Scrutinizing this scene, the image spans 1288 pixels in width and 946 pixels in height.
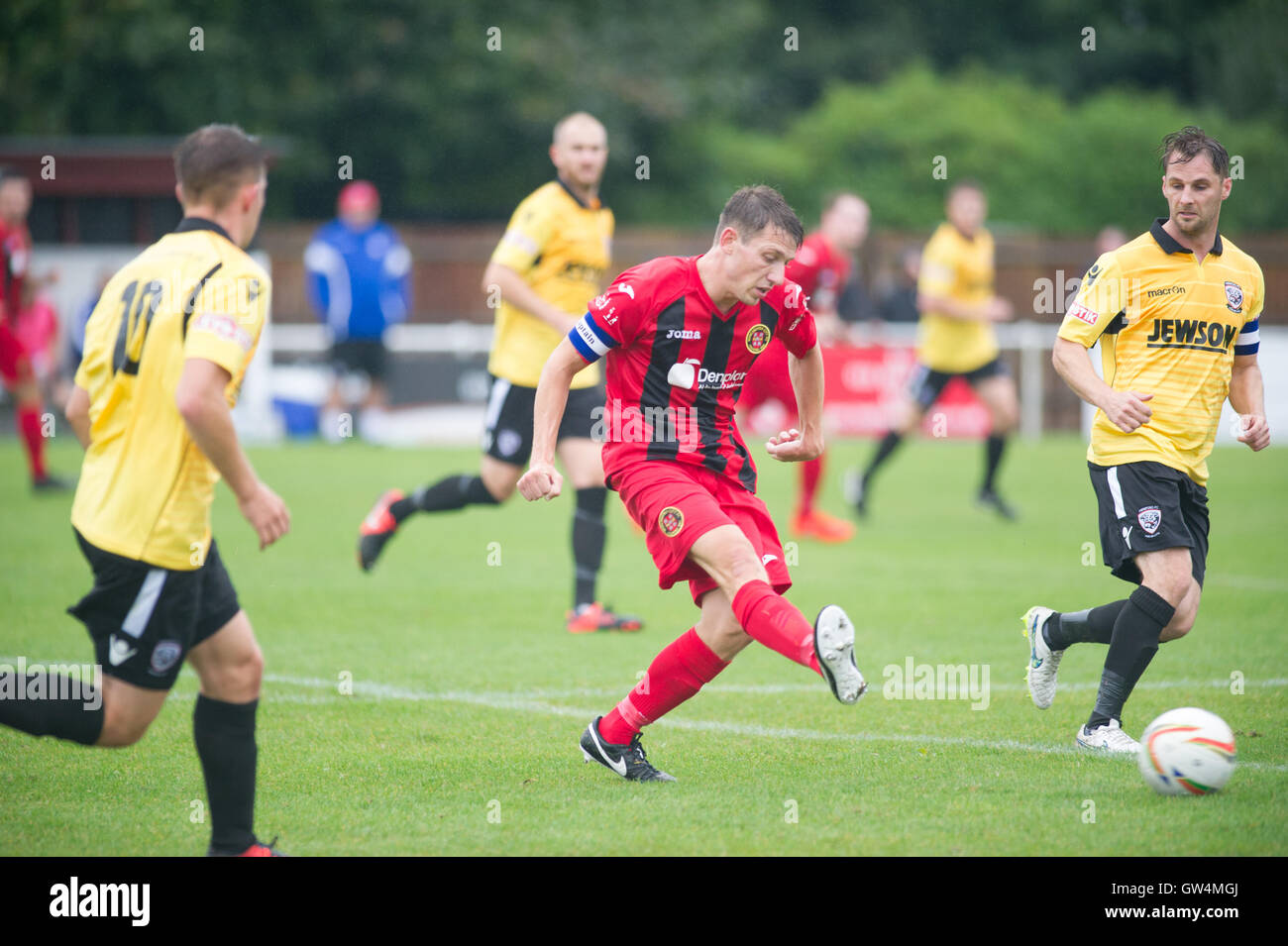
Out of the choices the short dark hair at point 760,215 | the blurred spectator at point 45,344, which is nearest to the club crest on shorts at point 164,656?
the short dark hair at point 760,215

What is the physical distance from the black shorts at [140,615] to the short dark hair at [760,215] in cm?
198

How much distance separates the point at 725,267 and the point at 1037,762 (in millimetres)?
2031

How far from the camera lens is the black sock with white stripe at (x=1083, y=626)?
5543mm

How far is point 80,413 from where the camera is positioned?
4273 millimetres

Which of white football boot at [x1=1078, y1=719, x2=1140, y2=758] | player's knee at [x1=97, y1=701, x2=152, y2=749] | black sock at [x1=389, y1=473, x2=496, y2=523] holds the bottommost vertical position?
white football boot at [x1=1078, y1=719, x2=1140, y2=758]

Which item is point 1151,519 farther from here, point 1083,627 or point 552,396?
point 552,396

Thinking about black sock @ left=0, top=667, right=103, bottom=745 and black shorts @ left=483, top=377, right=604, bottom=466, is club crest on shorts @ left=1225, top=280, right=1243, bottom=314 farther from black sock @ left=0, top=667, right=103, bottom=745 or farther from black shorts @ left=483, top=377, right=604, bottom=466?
black sock @ left=0, top=667, right=103, bottom=745

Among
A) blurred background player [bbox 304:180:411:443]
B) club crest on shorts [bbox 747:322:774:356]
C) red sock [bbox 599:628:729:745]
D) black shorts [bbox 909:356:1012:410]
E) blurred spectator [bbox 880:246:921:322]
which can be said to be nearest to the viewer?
red sock [bbox 599:628:729:745]

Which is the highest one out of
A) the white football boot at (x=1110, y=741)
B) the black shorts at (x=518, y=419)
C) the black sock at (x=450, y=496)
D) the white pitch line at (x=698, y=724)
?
the black shorts at (x=518, y=419)

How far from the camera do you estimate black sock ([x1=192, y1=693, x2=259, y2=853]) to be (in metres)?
4.07

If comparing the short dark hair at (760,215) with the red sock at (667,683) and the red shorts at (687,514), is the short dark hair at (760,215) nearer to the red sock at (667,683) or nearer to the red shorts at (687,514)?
the red shorts at (687,514)

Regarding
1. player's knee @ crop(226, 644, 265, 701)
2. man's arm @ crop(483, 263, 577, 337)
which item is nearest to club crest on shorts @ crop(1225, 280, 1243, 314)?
man's arm @ crop(483, 263, 577, 337)

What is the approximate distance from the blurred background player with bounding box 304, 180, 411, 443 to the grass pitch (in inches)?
223

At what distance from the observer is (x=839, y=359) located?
63.3 feet
